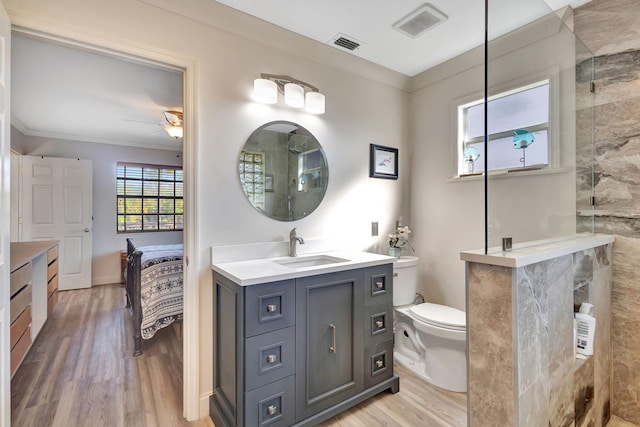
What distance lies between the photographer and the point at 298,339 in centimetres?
155

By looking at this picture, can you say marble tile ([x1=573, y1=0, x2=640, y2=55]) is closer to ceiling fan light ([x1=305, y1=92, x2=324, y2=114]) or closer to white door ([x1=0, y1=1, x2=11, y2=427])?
ceiling fan light ([x1=305, y1=92, x2=324, y2=114])

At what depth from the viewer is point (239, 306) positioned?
4.61ft

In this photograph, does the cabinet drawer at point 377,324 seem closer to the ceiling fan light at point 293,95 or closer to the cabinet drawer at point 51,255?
the ceiling fan light at point 293,95

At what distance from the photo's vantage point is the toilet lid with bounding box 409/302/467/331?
1.95 metres

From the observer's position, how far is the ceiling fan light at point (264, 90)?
72.3 inches

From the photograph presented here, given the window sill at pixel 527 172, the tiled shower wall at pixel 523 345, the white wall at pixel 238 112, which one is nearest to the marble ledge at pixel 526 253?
the tiled shower wall at pixel 523 345

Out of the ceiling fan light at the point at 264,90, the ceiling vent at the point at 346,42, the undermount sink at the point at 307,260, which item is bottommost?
the undermount sink at the point at 307,260

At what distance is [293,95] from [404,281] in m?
1.71

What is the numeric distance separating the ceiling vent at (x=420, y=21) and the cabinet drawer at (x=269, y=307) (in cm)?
185

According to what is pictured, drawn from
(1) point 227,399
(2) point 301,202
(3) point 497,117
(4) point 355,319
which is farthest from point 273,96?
(1) point 227,399

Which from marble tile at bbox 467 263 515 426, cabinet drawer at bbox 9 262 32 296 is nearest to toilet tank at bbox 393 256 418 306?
marble tile at bbox 467 263 515 426

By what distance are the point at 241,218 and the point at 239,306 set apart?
2.10ft

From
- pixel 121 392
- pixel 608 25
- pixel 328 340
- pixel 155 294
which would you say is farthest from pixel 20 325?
pixel 608 25

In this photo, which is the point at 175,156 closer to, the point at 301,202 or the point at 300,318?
the point at 301,202
